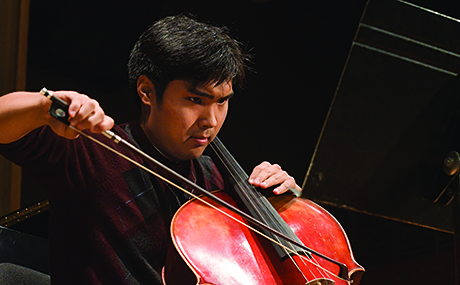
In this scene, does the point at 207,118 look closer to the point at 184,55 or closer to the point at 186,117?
the point at 186,117

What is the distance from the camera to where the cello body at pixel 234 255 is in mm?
949

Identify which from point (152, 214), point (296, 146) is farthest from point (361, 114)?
point (296, 146)

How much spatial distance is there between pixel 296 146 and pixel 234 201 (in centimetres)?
106

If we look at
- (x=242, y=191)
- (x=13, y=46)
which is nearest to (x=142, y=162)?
(x=242, y=191)

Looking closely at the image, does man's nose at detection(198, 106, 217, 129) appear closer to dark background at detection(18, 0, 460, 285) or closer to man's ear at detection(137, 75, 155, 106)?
man's ear at detection(137, 75, 155, 106)

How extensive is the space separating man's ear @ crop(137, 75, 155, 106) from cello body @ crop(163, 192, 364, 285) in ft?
1.24

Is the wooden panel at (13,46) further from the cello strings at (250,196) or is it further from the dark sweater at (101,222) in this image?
the cello strings at (250,196)

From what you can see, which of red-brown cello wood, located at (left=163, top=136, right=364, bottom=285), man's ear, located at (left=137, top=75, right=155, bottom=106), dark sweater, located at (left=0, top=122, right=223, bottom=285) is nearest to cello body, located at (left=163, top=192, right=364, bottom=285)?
red-brown cello wood, located at (left=163, top=136, right=364, bottom=285)

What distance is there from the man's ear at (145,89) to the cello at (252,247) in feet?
1.23

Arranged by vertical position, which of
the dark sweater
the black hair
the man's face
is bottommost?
the dark sweater

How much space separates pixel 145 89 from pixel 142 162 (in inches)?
9.3

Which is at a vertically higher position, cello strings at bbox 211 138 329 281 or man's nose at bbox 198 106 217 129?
man's nose at bbox 198 106 217 129

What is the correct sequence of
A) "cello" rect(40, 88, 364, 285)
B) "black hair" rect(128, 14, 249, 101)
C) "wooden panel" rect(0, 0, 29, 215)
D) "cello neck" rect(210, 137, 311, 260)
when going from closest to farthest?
"cello" rect(40, 88, 364, 285) → "cello neck" rect(210, 137, 311, 260) → "black hair" rect(128, 14, 249, 101) → "wooden panel" rect(0, 0, 29, 215)

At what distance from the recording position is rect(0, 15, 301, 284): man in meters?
1.10
